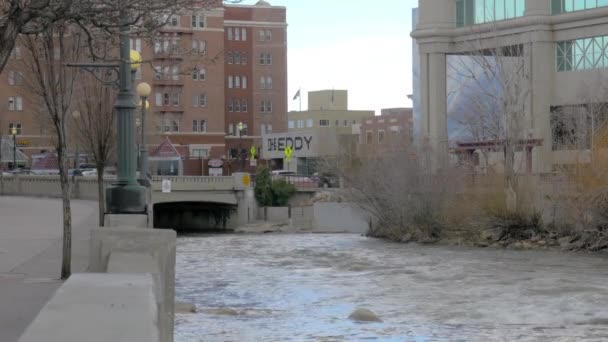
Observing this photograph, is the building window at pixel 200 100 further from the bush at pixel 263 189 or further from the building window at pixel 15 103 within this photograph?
the bush at pixel 263 189

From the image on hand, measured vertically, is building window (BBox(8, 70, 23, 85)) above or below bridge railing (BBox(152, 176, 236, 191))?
above

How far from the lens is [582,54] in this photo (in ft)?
199

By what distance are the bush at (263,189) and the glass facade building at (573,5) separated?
24.9m

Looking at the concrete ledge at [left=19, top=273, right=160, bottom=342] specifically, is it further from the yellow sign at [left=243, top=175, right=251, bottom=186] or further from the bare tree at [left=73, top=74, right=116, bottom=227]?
the yellow sign at [left=243, top=175, right=251, bottom=186]

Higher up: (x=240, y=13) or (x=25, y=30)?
(x=240, y=13)

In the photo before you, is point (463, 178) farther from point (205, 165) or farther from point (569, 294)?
point (205, 165)

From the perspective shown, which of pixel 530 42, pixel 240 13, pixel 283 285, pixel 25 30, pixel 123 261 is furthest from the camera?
pixel 240 13

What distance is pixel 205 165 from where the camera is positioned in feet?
319

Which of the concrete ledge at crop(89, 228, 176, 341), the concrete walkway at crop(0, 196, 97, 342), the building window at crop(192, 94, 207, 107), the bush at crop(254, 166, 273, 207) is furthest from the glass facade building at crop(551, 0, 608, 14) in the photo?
the concrete ledge at crop(89, 228, 176, 341)

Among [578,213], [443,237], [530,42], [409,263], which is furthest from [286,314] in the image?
[530,42]

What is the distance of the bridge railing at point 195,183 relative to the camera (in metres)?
60.1

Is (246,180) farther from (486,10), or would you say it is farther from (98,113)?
(98,113)

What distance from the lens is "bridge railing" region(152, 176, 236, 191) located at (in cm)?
6010

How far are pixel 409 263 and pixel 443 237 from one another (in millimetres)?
9415
